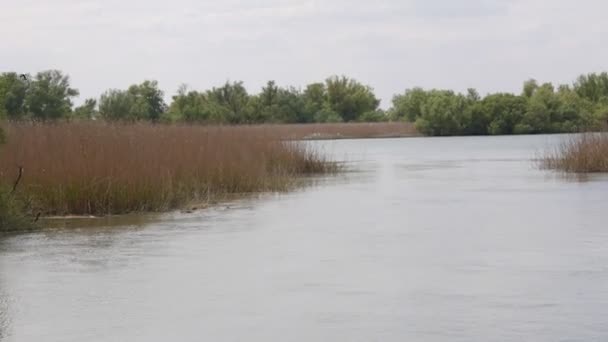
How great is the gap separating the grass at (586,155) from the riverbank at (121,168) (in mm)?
6478

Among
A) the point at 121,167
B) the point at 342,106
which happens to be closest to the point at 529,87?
the point at 342,106

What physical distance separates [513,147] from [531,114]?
15490 mm

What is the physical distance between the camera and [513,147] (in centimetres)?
3809

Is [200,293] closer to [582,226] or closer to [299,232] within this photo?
[299,232]

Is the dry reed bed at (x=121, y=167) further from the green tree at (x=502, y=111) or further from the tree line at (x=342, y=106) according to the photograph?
the green tree at (x=502, y=111)

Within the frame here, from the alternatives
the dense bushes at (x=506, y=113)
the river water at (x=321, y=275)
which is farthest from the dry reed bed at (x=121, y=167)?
the dense bushes at (x=506, y=113)

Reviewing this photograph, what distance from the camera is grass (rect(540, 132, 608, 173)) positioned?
68.2 ft

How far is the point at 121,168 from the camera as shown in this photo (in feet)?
42.4

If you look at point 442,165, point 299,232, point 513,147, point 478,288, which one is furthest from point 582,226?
point 513,147

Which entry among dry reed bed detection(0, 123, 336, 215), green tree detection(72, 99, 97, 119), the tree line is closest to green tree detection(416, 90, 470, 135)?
the tree line

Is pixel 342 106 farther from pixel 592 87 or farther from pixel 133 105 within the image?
pixel 133 105

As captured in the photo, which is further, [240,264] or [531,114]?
[531,114]

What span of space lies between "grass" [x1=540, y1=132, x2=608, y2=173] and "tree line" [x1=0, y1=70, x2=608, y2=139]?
772cm

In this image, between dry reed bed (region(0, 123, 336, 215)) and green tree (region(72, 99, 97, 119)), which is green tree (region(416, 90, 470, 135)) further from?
dry reed bed (region(0, 123, 336, 215))
